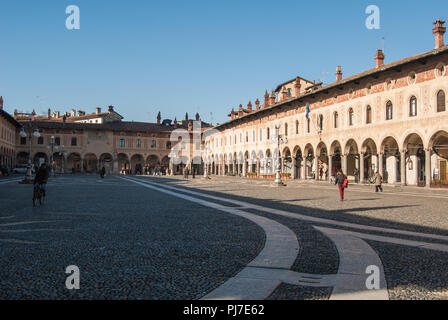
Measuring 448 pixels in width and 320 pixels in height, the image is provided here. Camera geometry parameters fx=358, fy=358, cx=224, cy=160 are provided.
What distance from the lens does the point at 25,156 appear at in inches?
2399

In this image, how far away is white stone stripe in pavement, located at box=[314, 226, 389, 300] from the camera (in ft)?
11.1

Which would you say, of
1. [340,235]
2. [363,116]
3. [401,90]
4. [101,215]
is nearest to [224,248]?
[340,235]

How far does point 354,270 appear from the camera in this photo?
418 centimetres

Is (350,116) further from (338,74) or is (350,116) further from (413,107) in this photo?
(413,107)

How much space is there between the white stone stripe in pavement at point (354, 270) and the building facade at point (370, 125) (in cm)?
1915

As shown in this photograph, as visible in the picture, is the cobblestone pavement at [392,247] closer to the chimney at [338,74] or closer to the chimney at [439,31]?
the chimney at [439,31]

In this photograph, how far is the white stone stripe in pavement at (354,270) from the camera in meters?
3.37

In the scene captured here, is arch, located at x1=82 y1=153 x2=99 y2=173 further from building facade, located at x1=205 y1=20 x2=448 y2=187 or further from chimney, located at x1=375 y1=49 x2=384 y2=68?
chimney, located at x1=375 y1=49 x2=384 y2=68

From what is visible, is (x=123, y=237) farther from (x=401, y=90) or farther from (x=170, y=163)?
(x=170, y=163)

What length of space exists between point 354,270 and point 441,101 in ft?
77.9

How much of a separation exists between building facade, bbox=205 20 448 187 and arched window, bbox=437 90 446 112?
6cm

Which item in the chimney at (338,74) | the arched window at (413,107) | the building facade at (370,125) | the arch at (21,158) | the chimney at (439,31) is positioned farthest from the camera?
the arch at (21,158)

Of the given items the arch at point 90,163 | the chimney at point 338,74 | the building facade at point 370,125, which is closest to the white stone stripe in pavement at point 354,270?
the building facade at point 370,125

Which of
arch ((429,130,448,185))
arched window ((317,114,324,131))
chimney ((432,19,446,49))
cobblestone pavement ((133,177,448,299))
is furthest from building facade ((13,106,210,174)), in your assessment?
cobblestone pavement ((133,177,448,299))
